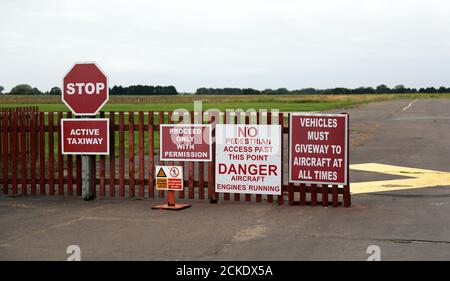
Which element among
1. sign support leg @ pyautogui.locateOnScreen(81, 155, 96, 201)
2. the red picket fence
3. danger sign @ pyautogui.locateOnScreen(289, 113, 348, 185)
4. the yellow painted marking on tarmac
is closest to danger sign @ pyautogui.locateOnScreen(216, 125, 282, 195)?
the red picket fence

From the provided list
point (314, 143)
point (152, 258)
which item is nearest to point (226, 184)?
point (314, 143)

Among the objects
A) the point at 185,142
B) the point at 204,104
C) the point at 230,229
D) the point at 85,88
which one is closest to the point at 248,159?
the point at 185,142

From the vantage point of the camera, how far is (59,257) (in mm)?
7066

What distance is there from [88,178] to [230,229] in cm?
383

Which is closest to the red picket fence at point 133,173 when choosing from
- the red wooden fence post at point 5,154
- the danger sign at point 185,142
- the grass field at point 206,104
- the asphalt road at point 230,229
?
the red wooden fence post at point 5,154

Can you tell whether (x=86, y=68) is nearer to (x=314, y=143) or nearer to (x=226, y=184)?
(x=226, y=184)

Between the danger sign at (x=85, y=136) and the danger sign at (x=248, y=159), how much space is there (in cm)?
212

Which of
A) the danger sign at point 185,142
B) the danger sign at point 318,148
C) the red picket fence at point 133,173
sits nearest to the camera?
the danger sign at point 318,148

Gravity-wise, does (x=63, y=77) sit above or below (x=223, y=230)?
above

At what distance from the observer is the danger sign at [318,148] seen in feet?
33.9

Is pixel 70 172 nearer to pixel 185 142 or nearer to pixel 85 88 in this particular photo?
pixel 85 88

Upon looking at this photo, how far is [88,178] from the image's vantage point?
11.3 m

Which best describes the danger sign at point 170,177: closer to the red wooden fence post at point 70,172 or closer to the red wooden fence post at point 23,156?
the red wooden fence post at point 70,172
